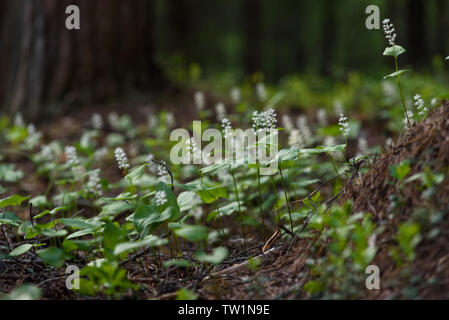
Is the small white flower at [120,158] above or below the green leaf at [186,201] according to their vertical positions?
above

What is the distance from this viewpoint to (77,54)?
6336 mm

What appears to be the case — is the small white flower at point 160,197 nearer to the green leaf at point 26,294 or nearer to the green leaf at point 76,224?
the green leaf at point 76,224

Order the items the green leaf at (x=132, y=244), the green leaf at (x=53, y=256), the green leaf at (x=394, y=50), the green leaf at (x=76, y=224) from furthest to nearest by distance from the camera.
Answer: the green leaf at (x=394, y=50)
the green leaf at (x=76, y=224)
the green leaf at (x=53, y=256)
the green leaf at (x=132, y=244)

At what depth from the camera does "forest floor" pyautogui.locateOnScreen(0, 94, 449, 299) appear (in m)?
1.73

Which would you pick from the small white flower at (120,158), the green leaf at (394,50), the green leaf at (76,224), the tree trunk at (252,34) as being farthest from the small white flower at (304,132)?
the tree trunk at (252,34)

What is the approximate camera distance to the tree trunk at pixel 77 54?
20.5 ft

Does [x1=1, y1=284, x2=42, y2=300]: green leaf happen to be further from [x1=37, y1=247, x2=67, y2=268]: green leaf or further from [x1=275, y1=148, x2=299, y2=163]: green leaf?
[x1=275, y1=148, x2=299, y2=163]: green leaf

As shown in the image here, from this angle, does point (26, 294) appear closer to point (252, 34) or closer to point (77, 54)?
point (77, 54)

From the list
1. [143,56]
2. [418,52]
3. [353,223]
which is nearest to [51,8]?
[143,56]

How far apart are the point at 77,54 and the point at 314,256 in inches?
215

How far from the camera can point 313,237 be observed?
2.15m

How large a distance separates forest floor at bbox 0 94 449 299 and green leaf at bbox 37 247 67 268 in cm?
20

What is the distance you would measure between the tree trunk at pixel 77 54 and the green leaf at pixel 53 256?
481cm

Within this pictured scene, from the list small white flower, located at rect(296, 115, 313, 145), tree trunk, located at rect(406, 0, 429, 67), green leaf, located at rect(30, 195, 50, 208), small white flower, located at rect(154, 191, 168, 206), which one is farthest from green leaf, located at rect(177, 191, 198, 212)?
tree trunk, located at rect(406, 0, 429, 67)
